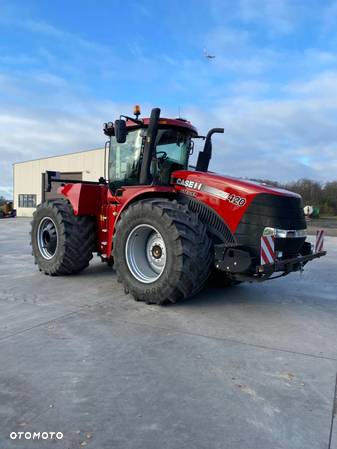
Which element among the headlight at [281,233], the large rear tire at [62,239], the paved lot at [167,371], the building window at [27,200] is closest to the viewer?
the paved lot at [167,371]

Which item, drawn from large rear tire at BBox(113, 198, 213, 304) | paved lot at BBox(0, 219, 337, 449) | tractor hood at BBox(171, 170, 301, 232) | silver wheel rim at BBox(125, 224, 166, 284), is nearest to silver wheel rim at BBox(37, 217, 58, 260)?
paved lot at BBox(0, 219, 337, 449)

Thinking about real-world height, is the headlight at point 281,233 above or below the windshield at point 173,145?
below

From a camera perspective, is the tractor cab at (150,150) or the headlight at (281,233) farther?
the tractor cab at (150,150)

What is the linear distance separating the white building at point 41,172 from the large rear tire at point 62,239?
3039cm

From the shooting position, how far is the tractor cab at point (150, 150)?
247 inches

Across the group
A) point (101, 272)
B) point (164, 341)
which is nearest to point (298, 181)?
point (101, 272)

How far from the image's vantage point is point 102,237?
23.6 feet

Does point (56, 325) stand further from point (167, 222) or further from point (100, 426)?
point (100, 426)

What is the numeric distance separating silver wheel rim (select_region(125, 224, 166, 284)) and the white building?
32.5 metres

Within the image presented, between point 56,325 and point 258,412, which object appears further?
point 56,325

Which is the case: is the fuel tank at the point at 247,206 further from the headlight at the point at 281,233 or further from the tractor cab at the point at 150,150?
the tractor cab at the point at 150,150

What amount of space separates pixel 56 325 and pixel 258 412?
8.65 ft

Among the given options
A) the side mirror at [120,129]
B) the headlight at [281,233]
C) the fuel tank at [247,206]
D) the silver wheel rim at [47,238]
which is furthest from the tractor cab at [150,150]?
the headlight at [281,233]

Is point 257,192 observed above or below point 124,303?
above
